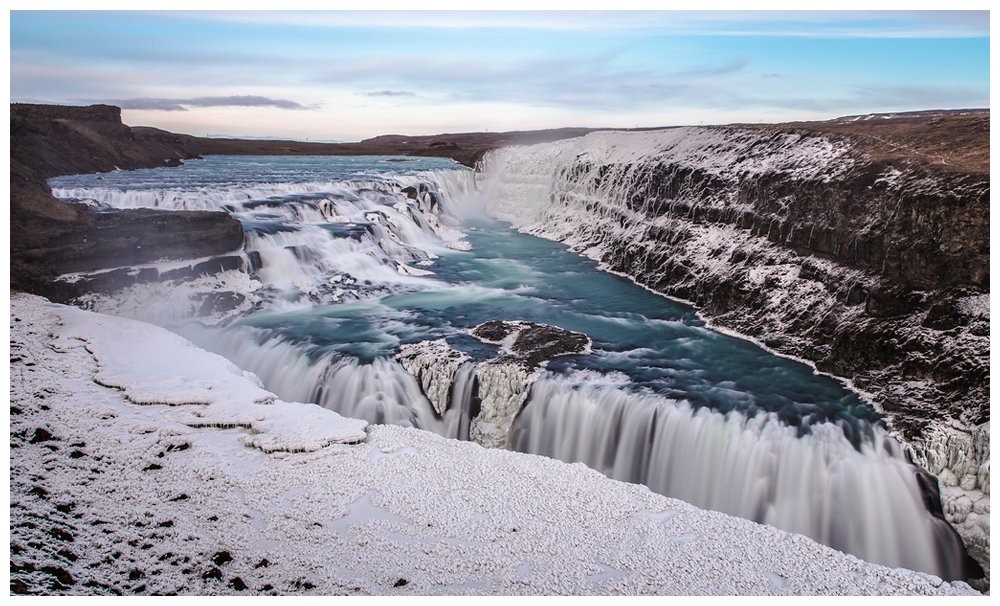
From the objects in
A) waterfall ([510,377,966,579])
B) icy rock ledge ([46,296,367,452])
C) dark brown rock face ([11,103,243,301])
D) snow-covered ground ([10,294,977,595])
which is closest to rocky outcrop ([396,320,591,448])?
waterfall ([510,377,966,579])

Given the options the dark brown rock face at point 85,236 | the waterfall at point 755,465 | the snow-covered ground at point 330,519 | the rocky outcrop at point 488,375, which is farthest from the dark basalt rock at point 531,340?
the dark brown rock face at point 85,236

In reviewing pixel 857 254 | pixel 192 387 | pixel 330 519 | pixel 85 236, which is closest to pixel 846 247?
pixel 857 254

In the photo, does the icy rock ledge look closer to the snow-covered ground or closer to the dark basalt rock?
the snow-covered ground

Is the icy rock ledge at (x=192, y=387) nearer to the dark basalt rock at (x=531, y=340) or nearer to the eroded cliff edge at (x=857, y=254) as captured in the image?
the dark basalt rock at (x=531, y=340)

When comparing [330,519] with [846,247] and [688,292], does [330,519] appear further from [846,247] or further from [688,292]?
[688,292]

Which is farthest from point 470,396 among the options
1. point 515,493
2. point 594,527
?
point 594,527

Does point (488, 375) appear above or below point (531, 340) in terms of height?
below
